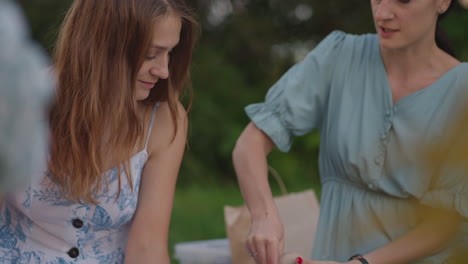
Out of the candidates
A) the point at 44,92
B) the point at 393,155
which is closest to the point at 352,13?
the point at 393,155

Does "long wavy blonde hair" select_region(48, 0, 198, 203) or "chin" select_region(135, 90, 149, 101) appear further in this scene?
"chin" select_region(135, 90, 149, 101)

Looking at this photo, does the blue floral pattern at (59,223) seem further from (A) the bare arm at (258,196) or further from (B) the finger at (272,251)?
(B) the finger at (272,251)

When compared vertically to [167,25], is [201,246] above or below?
below

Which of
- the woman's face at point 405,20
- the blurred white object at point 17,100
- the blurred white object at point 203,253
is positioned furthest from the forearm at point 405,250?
the blurred white object at point 17,100

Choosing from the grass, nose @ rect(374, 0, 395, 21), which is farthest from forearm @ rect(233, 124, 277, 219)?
the grass

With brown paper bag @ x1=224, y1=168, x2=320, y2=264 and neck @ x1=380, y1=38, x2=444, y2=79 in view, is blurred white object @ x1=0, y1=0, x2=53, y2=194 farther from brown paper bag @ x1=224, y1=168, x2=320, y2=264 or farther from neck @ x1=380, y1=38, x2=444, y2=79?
brown paper bag @ x1=224, y1=168, x2=320, y2=264

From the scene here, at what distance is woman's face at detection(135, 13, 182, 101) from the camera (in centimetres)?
185

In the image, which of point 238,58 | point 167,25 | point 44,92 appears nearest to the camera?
point 44,92

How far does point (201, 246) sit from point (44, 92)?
7.51ft

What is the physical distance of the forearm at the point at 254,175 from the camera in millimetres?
1898

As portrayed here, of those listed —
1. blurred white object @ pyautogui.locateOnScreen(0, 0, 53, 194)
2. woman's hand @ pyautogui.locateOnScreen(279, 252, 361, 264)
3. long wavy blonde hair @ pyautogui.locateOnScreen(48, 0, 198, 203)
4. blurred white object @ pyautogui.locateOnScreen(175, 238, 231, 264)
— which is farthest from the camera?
blurred white object @ pyautogui.locateOnScreen(175, 238, 231, 264)

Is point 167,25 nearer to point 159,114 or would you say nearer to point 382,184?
point 159,114

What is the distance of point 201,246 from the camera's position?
271cm

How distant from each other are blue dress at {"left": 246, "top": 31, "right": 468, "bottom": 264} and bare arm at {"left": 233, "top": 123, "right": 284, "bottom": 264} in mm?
53
